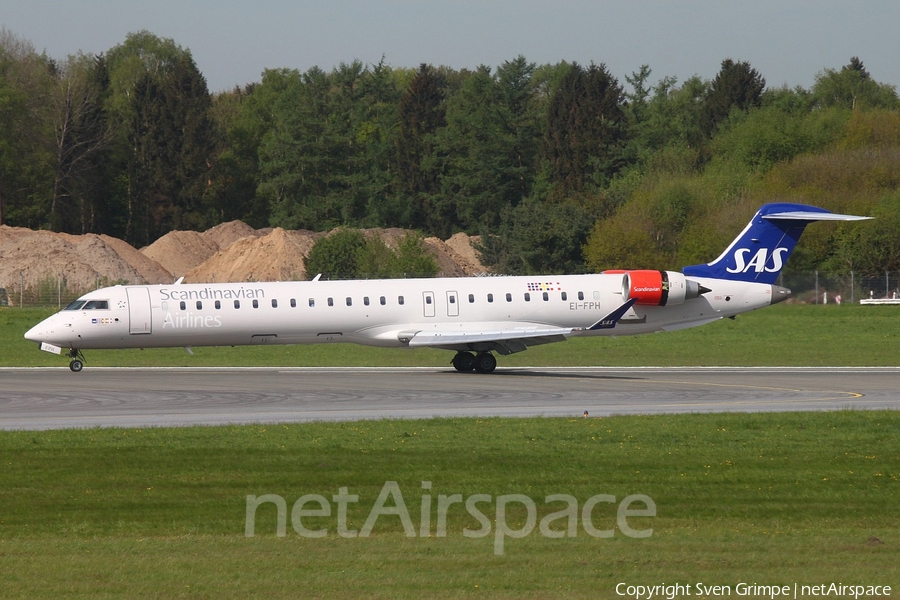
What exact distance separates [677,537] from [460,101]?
283 ft

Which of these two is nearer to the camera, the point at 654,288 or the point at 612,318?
the point at 612,318

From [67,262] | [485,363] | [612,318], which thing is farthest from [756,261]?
[67,262]

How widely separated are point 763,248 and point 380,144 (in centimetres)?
6759

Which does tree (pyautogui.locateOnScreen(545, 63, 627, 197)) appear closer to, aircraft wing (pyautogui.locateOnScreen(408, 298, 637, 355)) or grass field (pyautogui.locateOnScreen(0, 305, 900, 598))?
aircraft wing (pyautogui.locateOnScreen(408, 298, 637, 355))

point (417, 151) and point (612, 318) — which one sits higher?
point (417, 151)

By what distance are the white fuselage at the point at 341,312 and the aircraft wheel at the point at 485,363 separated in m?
0.76

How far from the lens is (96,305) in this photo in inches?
1240

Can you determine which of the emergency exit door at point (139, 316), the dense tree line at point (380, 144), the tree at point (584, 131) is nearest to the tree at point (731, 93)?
the dense tree line at point (380, 144)

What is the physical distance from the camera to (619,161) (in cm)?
8950

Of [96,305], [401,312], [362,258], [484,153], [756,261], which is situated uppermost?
[484,153]

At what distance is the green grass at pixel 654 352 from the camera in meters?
36.8

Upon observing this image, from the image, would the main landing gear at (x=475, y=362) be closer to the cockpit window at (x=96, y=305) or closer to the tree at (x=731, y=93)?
the cockpit window at (x=96, y=305)

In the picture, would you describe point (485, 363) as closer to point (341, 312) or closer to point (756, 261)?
point (341, 312)

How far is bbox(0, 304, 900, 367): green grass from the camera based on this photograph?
3684cm
